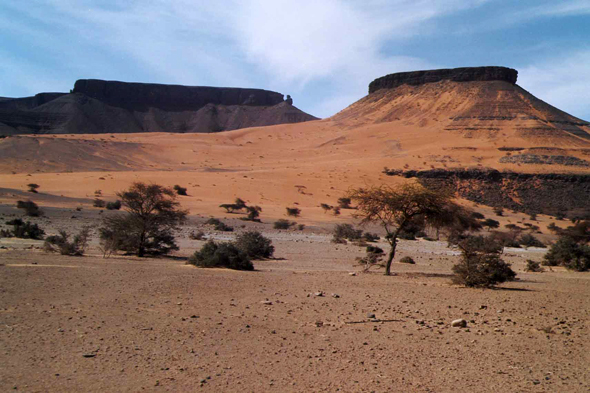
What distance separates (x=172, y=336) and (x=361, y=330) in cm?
314

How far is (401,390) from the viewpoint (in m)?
5.62

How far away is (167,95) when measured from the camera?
174m

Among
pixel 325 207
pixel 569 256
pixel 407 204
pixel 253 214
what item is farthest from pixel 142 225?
pixel 325 207

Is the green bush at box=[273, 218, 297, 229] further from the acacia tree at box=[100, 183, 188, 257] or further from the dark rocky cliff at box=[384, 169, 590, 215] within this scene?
the dark rocky cliff at box=[384, 169, 590, 215]

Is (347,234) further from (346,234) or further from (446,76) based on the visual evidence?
(446,76)

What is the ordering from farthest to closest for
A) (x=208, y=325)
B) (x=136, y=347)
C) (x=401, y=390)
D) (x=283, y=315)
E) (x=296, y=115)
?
(x=296, y=115), (x=283, y=315), (x=208, y=325), (x=136, y=347), (x=401, y=390)

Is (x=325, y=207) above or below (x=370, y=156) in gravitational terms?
below

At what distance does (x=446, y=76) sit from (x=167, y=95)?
99.8 m

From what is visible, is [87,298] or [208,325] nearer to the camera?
[208,325]

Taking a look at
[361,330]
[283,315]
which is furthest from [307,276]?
[361,330]

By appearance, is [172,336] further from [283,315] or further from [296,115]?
[296,115]

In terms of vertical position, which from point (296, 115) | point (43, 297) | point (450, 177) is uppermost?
point (296, 115)

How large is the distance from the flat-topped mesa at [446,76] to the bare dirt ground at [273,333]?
348 feet

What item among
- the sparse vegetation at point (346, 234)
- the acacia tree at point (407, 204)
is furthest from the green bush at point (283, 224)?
the acacia tree at point (407, 204)
